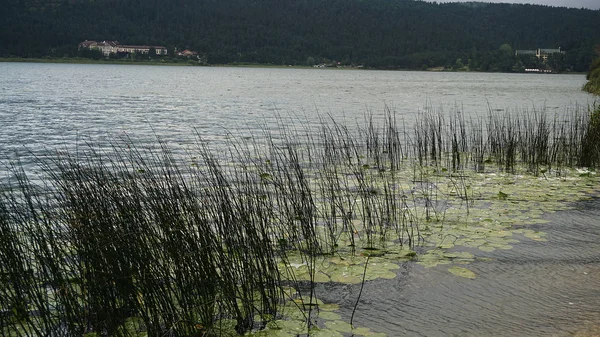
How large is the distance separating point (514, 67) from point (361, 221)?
17477cm

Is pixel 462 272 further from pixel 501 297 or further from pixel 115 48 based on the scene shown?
pixel 115 48

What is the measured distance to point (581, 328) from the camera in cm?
554

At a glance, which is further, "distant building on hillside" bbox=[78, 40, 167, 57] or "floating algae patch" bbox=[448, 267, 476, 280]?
"distant building on hillside" bbox=[78, 40, 167, 57]

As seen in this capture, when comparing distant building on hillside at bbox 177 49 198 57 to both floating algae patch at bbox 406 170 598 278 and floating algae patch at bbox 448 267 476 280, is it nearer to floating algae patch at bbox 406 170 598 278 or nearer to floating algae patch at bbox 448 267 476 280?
floating algae patch at bbox 406 170 598 278

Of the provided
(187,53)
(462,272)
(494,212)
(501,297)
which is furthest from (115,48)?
(501,297)

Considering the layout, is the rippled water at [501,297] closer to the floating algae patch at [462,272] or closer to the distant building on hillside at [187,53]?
the floating algae patch at [462,272]

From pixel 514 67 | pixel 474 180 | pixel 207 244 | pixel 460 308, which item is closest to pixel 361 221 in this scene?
pixel 460 308

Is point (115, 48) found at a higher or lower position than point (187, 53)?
higher

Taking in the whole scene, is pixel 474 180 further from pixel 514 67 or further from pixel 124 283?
pixel 514 67

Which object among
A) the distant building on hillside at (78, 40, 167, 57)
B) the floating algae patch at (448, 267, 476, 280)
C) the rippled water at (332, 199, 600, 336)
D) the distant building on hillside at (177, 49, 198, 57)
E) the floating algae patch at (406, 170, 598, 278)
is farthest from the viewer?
the distant building on hillside at (177, 49, 198, 57)

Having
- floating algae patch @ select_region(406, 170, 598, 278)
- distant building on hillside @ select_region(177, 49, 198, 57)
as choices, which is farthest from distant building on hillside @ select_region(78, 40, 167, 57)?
floating algae patch @ select_region(406, 170, 598, 278)

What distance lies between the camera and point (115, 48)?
176 meters

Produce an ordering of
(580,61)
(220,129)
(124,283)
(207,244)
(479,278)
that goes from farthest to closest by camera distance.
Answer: (580,61)
(220,129)
(479,278)
(207,244)
(124,283)

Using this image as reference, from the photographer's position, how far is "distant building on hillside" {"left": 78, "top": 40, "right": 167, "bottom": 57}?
17000cm
